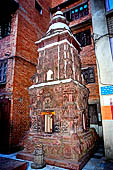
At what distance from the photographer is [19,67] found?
931 cm

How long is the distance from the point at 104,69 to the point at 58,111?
3434 millimetres

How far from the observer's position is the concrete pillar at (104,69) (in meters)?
6.18

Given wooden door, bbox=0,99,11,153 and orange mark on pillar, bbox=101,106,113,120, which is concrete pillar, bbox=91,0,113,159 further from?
wooden door, bbox=0,99,11,153

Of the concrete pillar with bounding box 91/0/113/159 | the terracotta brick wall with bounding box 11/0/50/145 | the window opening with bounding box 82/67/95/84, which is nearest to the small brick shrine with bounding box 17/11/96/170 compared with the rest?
the concrete pillar with bounding box 91/0/113/159

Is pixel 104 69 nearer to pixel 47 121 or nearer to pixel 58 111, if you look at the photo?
pixel 58 111

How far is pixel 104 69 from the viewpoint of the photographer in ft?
22.3

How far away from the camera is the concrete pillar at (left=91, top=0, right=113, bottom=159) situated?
6.18 metres

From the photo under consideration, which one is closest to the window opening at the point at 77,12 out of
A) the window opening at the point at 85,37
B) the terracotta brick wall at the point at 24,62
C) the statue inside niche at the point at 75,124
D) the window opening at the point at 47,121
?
the window opening at the point at 85,37

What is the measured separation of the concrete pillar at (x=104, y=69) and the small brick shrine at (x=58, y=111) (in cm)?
125

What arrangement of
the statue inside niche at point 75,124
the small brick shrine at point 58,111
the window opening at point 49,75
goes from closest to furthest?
the small brick shrine at point 58,111 → the statue inside niche at point 75,124 → the window opening at point 49,75

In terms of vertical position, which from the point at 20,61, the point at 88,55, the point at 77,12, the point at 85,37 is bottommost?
the point at 20,61

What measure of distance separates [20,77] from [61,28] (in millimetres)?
4774

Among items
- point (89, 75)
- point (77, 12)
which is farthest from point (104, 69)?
point (77, 12)

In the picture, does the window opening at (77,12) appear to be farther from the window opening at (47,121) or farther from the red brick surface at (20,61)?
the window opening at (47,121)
